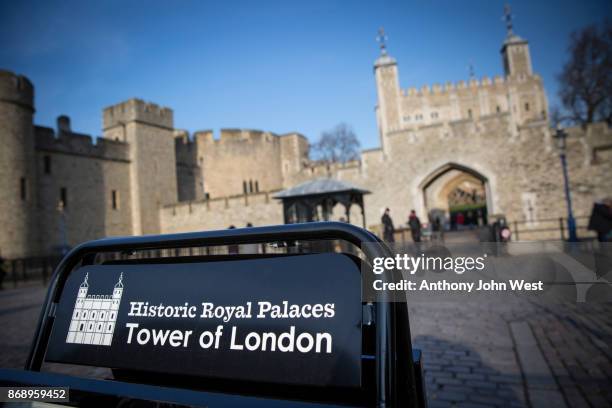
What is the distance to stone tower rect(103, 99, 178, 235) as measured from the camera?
27516 millimetres

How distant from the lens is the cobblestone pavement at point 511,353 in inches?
109

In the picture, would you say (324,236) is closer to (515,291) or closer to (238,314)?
(238,314)

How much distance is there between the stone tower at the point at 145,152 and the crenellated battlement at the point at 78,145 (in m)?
1.03

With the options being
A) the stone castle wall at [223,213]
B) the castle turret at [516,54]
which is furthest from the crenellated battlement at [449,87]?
the stone castle wall at [223,213]

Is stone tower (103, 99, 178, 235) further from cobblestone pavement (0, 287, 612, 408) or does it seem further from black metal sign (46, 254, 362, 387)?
black metal sign (46, 254, 362, 387)

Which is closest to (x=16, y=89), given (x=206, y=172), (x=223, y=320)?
(x=206, y=172)

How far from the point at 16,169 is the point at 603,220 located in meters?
25.0

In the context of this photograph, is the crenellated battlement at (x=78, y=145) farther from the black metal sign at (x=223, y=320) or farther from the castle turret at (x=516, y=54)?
the castle turret at (x=516, y=54)

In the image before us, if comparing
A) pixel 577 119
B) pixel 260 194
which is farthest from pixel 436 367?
pixel 577 119

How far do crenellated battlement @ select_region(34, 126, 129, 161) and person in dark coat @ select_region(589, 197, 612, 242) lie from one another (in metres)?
26.4

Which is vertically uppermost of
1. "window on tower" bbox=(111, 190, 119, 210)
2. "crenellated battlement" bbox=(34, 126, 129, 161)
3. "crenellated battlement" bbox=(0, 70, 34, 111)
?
"crenellated battlement" bbox=(0, 70, 34, 111)

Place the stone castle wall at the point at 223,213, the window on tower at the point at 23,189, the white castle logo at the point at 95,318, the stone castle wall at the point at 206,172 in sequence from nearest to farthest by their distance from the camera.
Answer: the white castle logo at the point at 95,318, the stone castle wall at the point at 206,172, the window on tower at the point at 23,189, the stone castle wall at the point at 223,213

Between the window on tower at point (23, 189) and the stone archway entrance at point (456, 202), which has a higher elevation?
the window on tower at point (23, 189)

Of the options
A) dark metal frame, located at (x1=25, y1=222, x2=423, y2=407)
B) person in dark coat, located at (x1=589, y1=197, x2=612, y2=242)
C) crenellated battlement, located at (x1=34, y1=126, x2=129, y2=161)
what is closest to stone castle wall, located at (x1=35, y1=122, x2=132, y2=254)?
crenellated battlement, located at (x1=34, y1=126, x2=129, y2=161)
